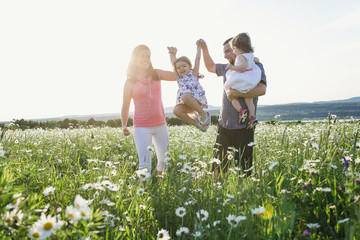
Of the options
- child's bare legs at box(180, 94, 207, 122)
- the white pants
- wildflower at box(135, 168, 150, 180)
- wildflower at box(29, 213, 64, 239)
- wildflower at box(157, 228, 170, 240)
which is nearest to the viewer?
wildflower at box(29, 213, 64, 239)

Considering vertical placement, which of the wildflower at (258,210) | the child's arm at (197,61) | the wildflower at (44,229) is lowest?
the wildflower at (258,210)

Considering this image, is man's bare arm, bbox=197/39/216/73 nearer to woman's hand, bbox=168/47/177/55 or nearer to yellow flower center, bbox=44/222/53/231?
woman's hand, bbox=168/47/177/55

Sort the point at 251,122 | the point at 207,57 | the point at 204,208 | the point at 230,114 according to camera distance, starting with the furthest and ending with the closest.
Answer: the point at 207,57
the point at 230,114
the point at 251,122
the point at 204,208

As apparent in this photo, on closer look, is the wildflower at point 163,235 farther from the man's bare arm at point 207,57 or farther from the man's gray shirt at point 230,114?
the man's bare arm at point 207,57

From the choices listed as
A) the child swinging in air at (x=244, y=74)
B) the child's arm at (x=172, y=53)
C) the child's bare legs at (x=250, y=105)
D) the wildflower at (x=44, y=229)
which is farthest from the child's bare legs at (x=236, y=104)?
the wildflower at (x=44, y=229)

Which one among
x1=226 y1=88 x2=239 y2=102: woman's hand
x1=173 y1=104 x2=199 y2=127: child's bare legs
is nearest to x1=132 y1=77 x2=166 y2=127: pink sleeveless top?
x1=173 y1=104 x2=199 y2=127: child's bare legs

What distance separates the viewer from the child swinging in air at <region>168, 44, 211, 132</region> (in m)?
4.14

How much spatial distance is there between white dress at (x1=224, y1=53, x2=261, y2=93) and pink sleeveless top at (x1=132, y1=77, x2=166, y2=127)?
50.4 inches

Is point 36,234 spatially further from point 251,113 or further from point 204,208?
point 251,113

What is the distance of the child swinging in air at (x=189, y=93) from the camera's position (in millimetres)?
4141

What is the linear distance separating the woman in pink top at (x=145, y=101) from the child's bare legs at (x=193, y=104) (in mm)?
479

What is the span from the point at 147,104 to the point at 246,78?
5.70ft

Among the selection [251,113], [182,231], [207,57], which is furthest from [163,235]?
[207,57]

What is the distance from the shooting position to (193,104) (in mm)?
4203
